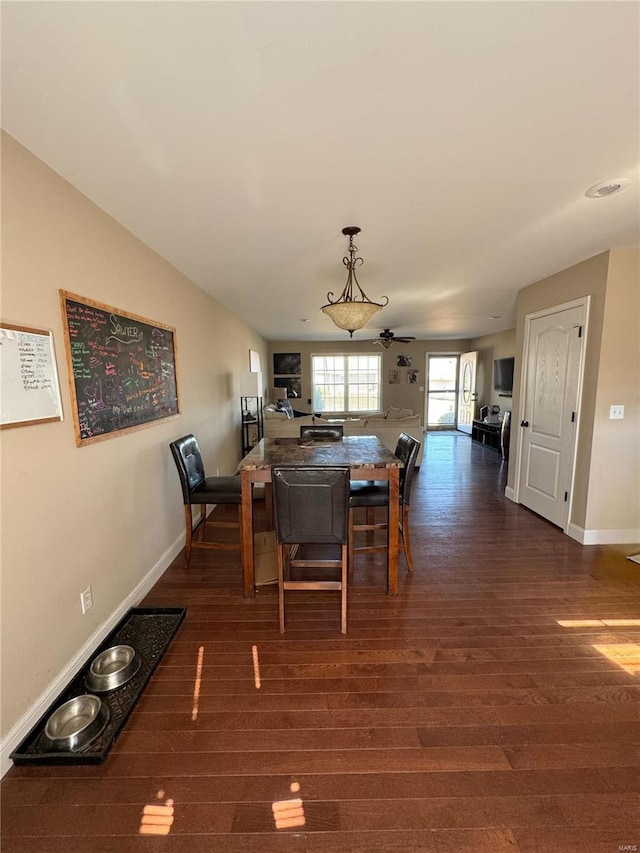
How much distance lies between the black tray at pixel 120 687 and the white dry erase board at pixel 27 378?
125 centimetres

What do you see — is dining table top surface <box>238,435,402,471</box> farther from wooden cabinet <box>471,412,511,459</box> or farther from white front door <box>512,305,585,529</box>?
wooden cabinet <box>471,412,511,459</box>

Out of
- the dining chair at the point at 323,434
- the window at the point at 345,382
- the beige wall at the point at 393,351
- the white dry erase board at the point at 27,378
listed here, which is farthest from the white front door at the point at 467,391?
the white dry erase board at the point at 27,378

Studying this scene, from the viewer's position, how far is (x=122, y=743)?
4.66 ft

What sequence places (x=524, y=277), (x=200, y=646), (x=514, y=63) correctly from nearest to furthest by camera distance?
(x=514, y=63), (x=200, y=646), (x=524, y=277)

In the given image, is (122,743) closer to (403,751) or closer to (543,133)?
(403,751)

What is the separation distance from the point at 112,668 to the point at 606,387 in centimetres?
391

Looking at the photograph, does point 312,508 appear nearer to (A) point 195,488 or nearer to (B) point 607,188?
(A) point 195,488

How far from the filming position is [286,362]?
887cm

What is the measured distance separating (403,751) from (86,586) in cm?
166

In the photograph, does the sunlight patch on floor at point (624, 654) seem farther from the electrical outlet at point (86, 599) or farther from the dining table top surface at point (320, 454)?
the electrical outlet at point (86, 599)

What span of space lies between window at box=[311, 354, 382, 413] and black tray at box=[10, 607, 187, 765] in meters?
7.23

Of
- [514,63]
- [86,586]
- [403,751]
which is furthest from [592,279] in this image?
[86,586]

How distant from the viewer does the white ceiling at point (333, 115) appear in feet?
3.29

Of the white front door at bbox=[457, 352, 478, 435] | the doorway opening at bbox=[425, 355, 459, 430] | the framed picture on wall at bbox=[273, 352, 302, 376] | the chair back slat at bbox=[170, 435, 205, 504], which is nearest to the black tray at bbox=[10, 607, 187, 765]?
the chair back slat at bbox=[170, 435, 205, 504]
